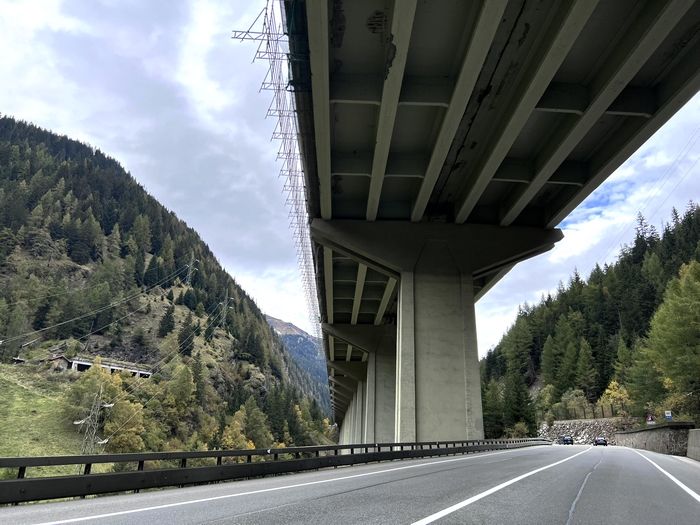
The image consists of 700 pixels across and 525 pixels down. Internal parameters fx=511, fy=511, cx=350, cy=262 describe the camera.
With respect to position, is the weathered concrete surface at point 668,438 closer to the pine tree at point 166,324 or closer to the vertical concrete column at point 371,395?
the vertical concrete column at point 371,395

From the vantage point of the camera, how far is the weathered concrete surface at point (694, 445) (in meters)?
25.0

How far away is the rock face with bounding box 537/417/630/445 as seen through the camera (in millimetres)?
81344

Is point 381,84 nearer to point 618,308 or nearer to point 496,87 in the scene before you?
point 496,87

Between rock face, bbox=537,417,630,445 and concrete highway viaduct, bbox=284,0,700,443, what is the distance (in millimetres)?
63438

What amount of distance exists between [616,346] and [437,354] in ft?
387

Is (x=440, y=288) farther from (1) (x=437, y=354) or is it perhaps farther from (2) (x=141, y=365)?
(2) (x=141, y=365)

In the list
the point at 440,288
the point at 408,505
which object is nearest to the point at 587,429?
the point at 440,288

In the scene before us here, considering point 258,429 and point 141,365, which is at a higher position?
point 141,365

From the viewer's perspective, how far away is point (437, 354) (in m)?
23.7

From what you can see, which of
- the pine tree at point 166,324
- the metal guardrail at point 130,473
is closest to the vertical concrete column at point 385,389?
the metal guardrail at point 130,473

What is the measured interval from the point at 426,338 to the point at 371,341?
23634 millimetres

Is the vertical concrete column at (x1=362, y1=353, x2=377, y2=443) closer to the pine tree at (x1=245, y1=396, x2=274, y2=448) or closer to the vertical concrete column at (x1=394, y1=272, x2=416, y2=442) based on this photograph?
the vertical concrete column at (x1=394, y1=272, x2=416, y2=442)

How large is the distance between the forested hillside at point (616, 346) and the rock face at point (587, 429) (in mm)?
3601

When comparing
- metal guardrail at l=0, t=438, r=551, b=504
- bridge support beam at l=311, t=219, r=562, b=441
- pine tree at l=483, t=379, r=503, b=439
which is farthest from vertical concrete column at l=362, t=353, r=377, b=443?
pine tree at l=483, t=379, r=503, b=439
